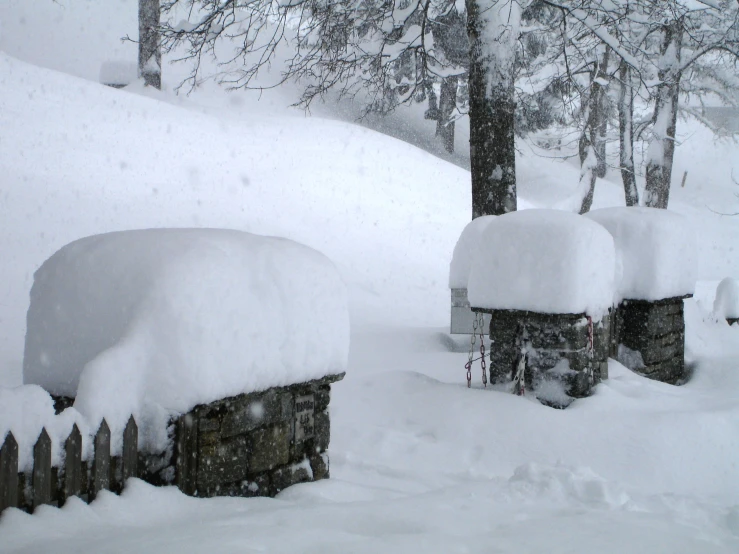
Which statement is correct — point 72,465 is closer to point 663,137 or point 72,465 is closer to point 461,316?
point 461,316

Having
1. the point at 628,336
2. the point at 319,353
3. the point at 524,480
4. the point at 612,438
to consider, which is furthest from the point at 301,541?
the point at 628,336

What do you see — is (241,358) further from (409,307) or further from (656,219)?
(409,307)

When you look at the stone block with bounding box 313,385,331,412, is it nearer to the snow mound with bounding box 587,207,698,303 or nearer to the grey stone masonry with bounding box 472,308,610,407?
the grey stone masonry with bounding box 472,308,610,407

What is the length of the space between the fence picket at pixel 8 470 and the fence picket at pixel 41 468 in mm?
77

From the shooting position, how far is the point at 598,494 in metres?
3.58

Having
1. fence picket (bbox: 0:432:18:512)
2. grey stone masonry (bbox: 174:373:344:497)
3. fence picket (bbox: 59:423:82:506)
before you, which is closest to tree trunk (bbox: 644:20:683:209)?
grey stone masonry (bbox: 174:373:344:497)

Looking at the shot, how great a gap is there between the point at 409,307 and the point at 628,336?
4.82 m

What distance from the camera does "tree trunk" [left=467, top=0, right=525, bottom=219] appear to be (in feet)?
23.8

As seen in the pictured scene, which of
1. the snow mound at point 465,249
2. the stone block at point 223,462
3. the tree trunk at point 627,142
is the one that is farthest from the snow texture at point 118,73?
the stone block at point 223,462

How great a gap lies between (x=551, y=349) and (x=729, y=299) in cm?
797

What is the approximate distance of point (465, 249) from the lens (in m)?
6.29

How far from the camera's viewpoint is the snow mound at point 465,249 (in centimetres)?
612

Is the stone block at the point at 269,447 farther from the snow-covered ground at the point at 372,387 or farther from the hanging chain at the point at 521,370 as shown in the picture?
the hanging chain at the point at 521,370

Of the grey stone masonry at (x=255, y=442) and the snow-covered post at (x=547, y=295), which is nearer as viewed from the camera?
the grey stone masonry at (x=255, y=442)
